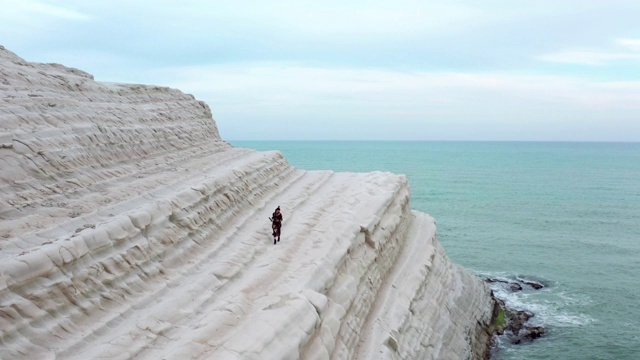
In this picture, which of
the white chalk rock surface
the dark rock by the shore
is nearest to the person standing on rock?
the white chalk rock surface

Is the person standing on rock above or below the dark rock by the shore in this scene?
above

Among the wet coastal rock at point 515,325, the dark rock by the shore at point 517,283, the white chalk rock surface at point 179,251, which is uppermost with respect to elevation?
the white chalk rock surface at point 179,251

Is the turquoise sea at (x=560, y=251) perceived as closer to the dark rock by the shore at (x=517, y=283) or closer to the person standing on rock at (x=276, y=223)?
the dark rock by the shore at (x=517, y=283)

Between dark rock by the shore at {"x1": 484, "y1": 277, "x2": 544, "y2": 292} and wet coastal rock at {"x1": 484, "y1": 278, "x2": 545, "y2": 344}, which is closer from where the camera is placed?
wet coastal rock at {"x1": 484, "y1": 278, "x2": 545, "y2": 344}

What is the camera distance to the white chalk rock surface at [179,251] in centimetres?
1041

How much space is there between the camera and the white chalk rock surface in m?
10.4

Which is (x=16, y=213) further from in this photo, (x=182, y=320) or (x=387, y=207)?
(x=387, y=207)

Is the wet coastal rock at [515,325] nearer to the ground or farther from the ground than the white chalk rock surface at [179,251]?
nearer to the ground

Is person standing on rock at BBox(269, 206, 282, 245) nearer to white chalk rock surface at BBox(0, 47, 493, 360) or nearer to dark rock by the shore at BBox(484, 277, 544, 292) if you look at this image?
white chalk rock surface at BBox(0, 47, 493, 360)

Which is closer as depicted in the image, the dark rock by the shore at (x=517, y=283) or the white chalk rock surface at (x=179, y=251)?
the white chalk rock surface at (x=179, y=251)

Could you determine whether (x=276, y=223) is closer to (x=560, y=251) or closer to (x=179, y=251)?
(x=179, y=251)

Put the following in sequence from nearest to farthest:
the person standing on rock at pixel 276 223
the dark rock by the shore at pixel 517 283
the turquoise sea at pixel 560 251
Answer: the person standing on rock at pixel 276 223 → the turquoise sea at pixel 560 251 → the dark rock by the shore at pixel 517 283

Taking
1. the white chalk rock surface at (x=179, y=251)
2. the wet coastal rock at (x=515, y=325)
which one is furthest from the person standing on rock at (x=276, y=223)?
the wet coastal rock at (x=515, y=325)

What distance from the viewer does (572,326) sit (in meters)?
26.6
